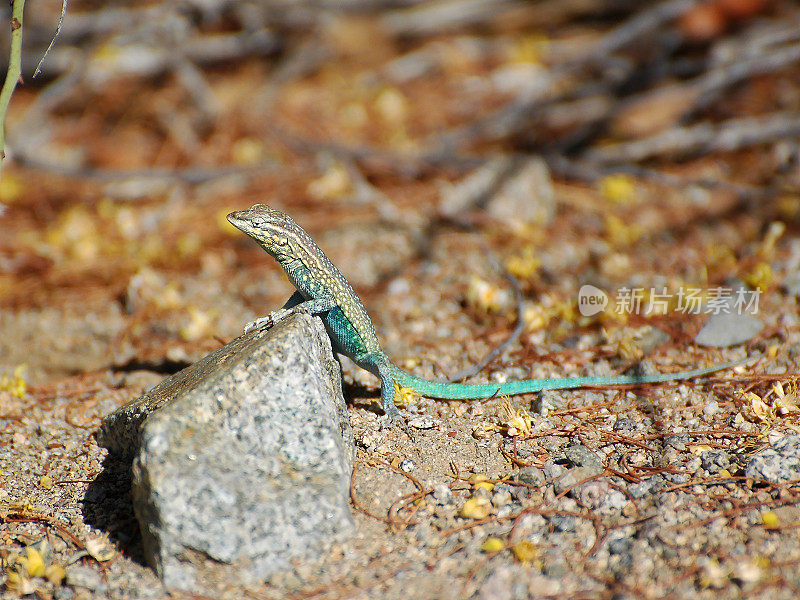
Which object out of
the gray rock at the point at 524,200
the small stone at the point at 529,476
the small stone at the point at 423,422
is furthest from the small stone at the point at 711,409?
the gray rock at the point at 524,200

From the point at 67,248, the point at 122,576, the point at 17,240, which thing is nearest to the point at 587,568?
the point at 122,576

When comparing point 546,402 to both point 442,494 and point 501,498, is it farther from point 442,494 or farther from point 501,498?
point 442,494

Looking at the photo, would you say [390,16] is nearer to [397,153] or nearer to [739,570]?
[397,153]

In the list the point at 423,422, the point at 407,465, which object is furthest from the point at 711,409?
the point at 407,465

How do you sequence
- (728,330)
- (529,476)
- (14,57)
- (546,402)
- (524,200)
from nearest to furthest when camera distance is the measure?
(529,476) < (14,57) < (546,402) < (728,330) < (524,200)

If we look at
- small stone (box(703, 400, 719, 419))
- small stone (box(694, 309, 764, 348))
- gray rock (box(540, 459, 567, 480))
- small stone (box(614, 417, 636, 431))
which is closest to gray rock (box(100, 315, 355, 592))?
gray rock (box(540, 459, 567, 480))

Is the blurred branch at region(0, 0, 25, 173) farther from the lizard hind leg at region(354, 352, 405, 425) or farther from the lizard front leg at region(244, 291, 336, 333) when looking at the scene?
the lizard hind leg at region(354, 352, 405, 425)
